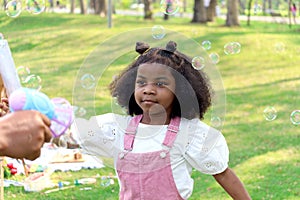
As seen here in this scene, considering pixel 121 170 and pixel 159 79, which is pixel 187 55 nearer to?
pixel 159 79

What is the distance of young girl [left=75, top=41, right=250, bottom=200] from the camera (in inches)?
121

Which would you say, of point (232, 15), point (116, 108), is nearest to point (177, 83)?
point (116, 108)

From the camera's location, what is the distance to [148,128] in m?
3.17

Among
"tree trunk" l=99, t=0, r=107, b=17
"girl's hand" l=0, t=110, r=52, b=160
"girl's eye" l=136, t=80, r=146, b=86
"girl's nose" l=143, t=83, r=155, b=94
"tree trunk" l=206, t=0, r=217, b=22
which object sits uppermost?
"girl's hand" l=0, t=110, r=52, b=160

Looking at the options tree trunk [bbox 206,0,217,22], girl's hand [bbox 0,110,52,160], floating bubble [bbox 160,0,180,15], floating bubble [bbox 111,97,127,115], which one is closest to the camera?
girl's hand [bbox 0,110,52,160]

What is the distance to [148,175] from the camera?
307 centimetres

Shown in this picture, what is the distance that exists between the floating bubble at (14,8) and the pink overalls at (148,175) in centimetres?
152

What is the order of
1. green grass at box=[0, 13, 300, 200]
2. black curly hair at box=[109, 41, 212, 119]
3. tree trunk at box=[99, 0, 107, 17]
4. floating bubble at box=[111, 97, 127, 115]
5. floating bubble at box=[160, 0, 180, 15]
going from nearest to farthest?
black curly hair at box=[109, 41, 212, 119] < floating bubble at box=[111, 97, 127, 115] < floating bubble at box=[160, 0, 180, 15] < green grass at box=[0, 13, 300, 200] < tree trunk at box=[99, 0, 107, 17]

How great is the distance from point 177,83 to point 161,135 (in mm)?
232

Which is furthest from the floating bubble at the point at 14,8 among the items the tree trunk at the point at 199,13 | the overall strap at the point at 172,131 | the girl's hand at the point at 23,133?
the tree trunk at the point at 199,13

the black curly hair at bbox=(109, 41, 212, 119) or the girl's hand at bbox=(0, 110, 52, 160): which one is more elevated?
the girl's hand at bbox=(0, 110, 52, 160)

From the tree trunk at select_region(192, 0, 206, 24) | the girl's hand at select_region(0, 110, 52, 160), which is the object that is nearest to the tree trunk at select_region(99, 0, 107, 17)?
the tree trunk at select_region(192, 0, 206, 24)

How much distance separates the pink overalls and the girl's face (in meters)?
0.16

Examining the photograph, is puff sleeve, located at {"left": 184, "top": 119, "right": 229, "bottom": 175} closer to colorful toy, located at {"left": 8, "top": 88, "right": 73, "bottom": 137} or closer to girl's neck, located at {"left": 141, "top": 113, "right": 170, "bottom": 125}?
girl's neck, located at {"left": 141, "top": 113, "right": 170, "bottom": 125}
